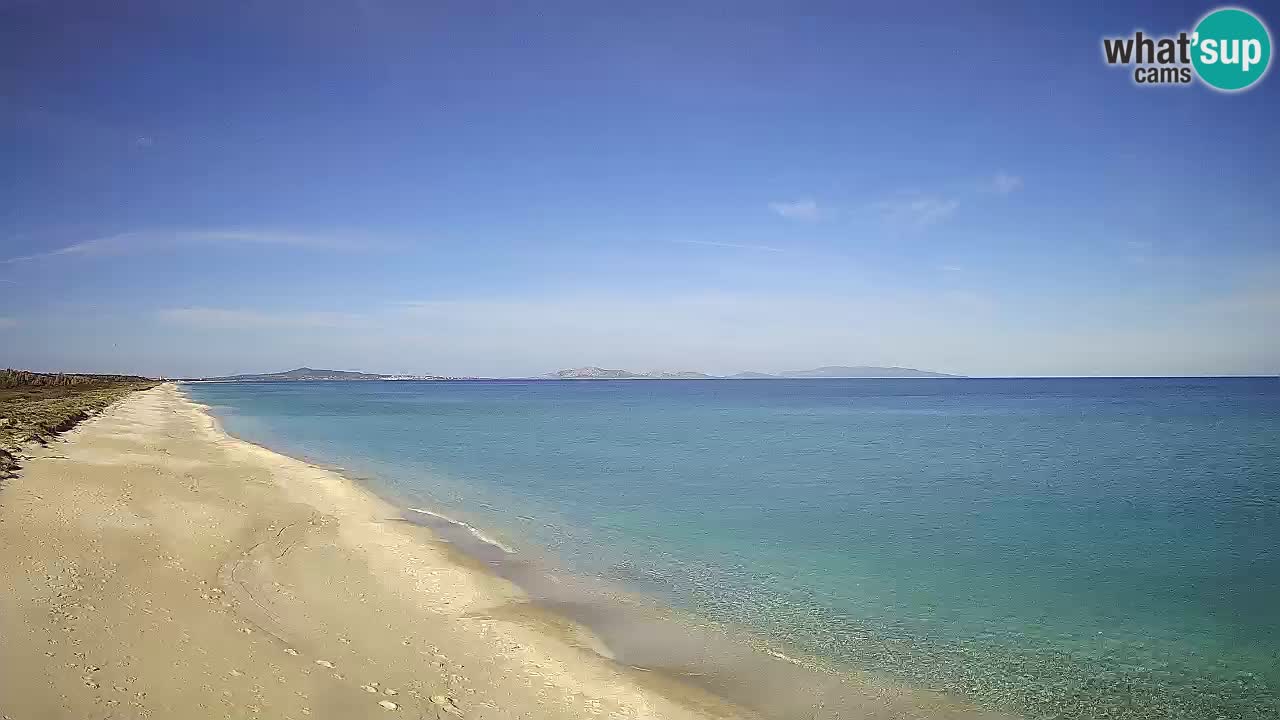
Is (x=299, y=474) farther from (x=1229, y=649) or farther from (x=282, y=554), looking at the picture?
A: (x=1229, y=649)

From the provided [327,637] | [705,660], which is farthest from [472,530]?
[705,660]

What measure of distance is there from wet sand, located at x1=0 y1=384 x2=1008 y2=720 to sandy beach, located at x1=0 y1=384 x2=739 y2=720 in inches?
1.2

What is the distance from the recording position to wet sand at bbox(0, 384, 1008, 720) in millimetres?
6613

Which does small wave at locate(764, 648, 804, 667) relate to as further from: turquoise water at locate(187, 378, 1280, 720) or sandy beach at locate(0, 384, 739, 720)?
sandy beach at locate(0, 384, 739, 720)

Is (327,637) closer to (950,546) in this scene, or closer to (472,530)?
(472,530)

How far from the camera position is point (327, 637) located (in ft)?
27.0

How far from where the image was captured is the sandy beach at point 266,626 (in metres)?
6.54

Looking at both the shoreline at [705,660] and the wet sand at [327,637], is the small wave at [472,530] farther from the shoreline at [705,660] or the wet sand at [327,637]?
the shoreline at [705,660]

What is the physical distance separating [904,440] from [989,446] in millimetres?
4808

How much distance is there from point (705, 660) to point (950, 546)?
892 centimetres

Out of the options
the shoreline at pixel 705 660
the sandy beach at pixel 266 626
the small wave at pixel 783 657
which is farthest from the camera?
the small wave at pixel 783 657

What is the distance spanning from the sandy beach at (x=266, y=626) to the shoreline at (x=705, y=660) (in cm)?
25

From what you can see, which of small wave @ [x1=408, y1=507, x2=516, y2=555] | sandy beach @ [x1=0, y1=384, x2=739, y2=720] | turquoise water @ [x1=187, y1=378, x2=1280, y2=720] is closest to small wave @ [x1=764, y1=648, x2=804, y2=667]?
turquoise water @ [x1=187, y1=378, x2=1280, y2=720]

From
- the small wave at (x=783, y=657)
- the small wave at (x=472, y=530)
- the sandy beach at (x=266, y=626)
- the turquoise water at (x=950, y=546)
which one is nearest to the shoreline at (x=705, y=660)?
the small wave at (x=783, y=657)
